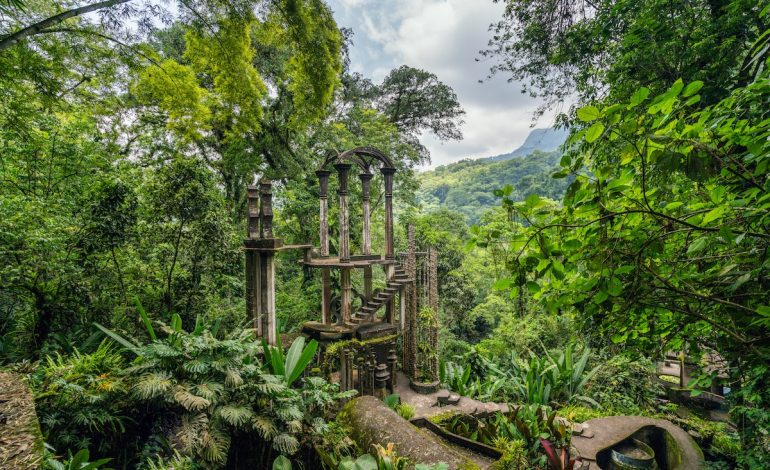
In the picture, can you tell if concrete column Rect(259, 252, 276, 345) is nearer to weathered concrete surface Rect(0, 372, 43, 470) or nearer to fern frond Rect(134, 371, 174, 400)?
Answer: fern frond Rect(134, 371, 174, 400)

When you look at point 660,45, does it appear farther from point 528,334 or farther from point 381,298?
point 528,334

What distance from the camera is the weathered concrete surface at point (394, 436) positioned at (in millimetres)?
3023

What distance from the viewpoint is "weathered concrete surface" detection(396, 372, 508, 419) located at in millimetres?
5379

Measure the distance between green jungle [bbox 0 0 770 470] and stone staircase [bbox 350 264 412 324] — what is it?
3.11ft

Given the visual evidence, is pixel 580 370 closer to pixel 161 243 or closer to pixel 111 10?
pixel 161 243

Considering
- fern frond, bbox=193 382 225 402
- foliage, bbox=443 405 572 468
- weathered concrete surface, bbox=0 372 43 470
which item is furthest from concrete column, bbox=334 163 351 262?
weathered concrete surface, bbox=0 372 43 470

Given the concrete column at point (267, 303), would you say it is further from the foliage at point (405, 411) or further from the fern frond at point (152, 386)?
the foliage at point (405, 411)

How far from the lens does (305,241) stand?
902cm

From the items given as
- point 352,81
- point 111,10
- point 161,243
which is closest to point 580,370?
point 161,243

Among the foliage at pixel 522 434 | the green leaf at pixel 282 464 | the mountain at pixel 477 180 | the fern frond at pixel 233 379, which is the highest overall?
the mountain at pixel 477 180

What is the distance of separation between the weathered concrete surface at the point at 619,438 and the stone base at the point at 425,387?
2.25 m

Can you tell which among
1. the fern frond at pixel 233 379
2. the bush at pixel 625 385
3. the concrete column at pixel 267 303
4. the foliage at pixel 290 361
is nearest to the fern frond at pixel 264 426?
the fern frond at pixel 233 379

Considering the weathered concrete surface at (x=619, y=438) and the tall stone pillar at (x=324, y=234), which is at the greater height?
the tall stone pillar at (x=324, y=234)

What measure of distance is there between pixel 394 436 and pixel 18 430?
276 cm
